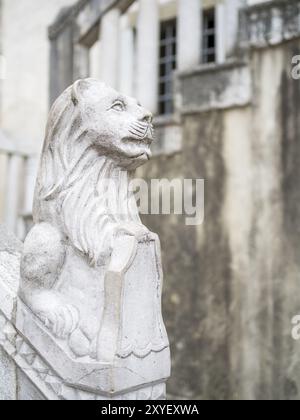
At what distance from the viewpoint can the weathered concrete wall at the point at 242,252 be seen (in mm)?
5375

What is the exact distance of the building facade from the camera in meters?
5.40

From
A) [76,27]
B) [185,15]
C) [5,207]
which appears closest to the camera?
[185,15]

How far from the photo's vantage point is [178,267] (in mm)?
5977

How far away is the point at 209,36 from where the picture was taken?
9031 millimetres

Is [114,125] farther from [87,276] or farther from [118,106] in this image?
[87,276]

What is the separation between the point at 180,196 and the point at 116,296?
3484 millimetres

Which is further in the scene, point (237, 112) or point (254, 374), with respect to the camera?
point (237, 112)

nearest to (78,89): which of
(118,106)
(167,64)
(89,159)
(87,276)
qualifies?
(118,106)

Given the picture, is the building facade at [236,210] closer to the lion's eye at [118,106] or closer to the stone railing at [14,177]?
the stone railing at [14,177]

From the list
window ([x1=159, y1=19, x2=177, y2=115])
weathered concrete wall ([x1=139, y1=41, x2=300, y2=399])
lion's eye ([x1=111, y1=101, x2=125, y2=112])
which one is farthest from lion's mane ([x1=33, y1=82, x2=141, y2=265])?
window ([x1=159, y1=19, x2=177, y2=115])

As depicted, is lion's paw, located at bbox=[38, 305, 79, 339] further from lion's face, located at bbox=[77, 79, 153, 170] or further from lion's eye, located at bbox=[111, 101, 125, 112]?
lion's eye, located at bbox=[111, 101, 125, 112]
